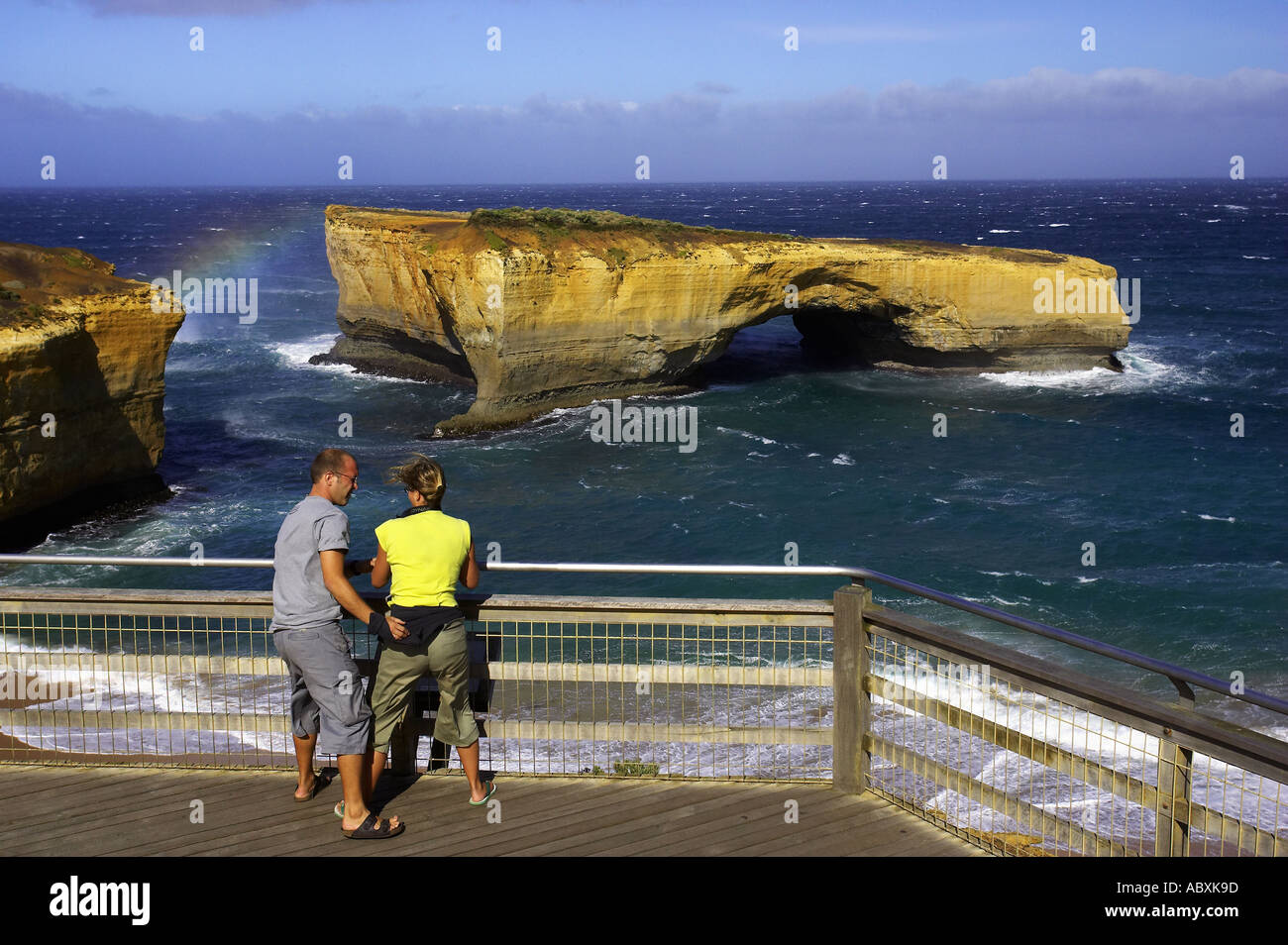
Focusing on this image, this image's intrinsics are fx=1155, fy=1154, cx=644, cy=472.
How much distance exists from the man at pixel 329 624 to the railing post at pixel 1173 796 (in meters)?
3.47

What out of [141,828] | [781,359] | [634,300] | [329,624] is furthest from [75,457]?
[781,359]

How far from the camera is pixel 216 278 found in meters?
81.8

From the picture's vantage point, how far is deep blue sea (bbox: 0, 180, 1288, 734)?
68.7ft

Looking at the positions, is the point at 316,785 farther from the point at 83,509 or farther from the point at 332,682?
the point at 83,509

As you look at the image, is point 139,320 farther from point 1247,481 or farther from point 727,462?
point 1247,481

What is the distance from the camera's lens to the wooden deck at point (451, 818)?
5531 millimetres

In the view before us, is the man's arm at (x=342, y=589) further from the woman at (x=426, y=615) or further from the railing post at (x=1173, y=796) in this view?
the railing post at (x=1173, y=796)

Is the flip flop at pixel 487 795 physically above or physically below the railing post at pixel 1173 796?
below

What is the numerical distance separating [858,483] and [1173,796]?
2365 cm

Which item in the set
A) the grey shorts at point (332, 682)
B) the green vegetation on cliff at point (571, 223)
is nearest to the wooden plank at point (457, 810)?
the grey shorts at point (332, 682)

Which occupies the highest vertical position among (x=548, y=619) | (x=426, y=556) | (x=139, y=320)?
(x=139, y=320)

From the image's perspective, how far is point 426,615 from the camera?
573 centimetres
